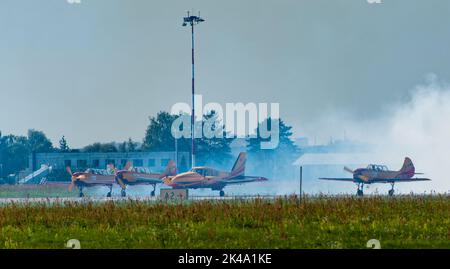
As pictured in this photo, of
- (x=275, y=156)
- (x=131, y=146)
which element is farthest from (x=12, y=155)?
(x=275, y=156)

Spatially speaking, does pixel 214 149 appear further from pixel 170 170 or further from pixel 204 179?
pixel 204 179

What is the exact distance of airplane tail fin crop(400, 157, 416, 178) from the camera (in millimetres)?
66775

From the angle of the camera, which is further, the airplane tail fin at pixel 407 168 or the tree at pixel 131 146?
the tree at pixel 131 146

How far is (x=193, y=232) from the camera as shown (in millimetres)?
18188

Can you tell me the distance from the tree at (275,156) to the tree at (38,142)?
26352 mm

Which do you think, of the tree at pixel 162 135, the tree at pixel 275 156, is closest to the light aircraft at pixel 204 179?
the tree at pixel 275 156

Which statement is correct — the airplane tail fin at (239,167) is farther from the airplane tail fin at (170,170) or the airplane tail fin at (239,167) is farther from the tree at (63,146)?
the tree at (63,146)

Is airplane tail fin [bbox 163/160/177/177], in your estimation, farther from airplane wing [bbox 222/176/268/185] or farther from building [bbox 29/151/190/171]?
building [bbox 29/151/190/171]

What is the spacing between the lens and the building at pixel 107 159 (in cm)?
9497

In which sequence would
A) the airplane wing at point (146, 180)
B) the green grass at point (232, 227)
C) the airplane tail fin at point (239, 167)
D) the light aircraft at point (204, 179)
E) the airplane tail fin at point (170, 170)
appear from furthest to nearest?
the airplane tail fin at point (170, 170), the airplane tail fin at point (239, 167), the airplane wing at point (146, 180), the light aircraft at point (204, 179), the green grass at point (232, 227)

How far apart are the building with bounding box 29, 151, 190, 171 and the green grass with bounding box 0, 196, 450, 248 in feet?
218

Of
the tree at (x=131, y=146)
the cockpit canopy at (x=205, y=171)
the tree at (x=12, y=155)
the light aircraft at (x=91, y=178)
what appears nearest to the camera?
the cockpit canopy at (x=205, y=171)

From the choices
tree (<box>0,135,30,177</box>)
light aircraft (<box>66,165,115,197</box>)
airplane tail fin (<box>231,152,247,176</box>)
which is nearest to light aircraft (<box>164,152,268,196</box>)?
airplane tail fin (<box>231,152,247,176</box>)
